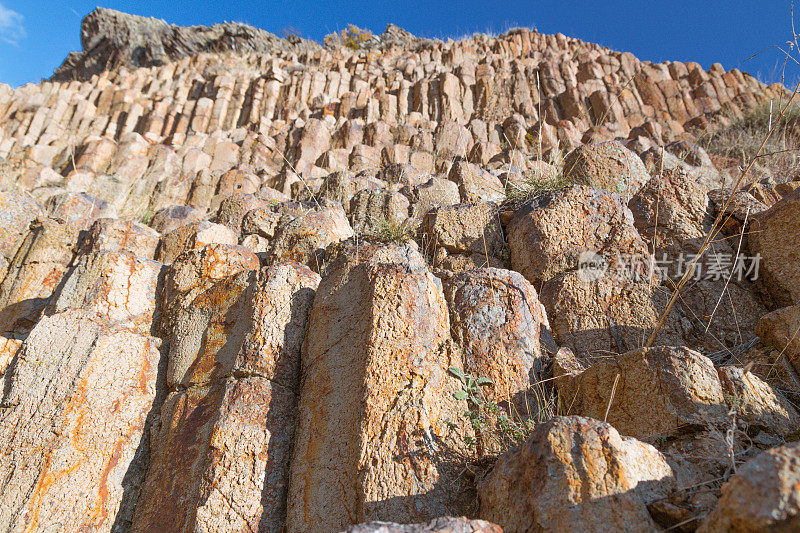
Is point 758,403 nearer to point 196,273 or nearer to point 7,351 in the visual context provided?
point 196,273

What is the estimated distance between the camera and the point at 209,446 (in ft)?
7.44

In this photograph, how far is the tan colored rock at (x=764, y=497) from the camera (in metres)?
1.03

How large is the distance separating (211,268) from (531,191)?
91.7 inches

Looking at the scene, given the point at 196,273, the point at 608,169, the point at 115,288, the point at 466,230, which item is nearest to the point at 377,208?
the point at 466,230

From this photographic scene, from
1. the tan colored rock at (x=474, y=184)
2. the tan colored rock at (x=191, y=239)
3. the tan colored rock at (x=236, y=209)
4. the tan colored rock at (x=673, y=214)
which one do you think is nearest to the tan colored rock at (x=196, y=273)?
the tan colored rock at (x=191, y=239)

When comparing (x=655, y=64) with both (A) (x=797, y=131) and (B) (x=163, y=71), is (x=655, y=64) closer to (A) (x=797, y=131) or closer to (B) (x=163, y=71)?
(A) (x=797, y=131)

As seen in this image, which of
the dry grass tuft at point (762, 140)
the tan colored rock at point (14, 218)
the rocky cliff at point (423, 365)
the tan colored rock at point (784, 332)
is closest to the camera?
the rocky cliff at point (423, 365)

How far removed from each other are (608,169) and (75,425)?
403 centimetres

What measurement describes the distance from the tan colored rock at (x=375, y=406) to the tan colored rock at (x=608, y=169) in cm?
210

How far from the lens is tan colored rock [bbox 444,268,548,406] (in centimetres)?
226

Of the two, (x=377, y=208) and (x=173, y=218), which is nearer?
(x=377, y=208)

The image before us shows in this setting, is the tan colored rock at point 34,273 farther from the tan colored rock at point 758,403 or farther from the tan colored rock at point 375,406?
the tan colored rock at point 758,403

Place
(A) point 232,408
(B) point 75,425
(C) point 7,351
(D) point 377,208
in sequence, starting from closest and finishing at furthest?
1. (A) point 232,408
2. (B) point 75,425
3. (C) point 7,351
4. (D) point 377,208

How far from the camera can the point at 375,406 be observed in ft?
6.71
